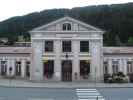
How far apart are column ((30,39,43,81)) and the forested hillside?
66726 mm

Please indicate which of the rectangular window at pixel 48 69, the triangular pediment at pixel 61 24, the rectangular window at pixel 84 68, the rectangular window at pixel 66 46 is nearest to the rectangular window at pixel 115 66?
the rectangular window at pixel 84 68

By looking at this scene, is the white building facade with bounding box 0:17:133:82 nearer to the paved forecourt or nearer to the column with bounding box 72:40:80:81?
the column with bounding box 72:40:80:81

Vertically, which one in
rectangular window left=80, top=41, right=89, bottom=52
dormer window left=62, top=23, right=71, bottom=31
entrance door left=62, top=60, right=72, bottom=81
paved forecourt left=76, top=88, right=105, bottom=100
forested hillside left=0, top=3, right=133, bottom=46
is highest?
forested hillside left=0, top=3, right=133, bottom=46

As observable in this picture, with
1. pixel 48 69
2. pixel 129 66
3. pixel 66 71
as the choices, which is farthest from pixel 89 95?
pixel 129 66

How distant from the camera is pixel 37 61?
47406mm

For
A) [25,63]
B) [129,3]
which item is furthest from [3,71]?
[129,3]

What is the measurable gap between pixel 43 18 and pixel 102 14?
85.9 ft

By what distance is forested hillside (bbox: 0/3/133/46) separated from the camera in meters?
119

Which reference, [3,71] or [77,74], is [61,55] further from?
[3,71]

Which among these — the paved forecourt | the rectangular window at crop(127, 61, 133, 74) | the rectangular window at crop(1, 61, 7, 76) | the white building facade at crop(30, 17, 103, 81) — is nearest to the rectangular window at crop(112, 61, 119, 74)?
the rectangular window at crop(127, 61, 133, 74)

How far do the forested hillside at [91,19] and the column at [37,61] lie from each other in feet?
219

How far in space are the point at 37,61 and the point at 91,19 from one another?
295 ft

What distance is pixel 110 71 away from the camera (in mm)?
49625

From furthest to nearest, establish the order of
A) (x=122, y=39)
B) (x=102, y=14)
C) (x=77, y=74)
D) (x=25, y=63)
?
(x=102, y=14) → (x=122, y=39) → (x=25, y=63) → (x=77, y=74)
